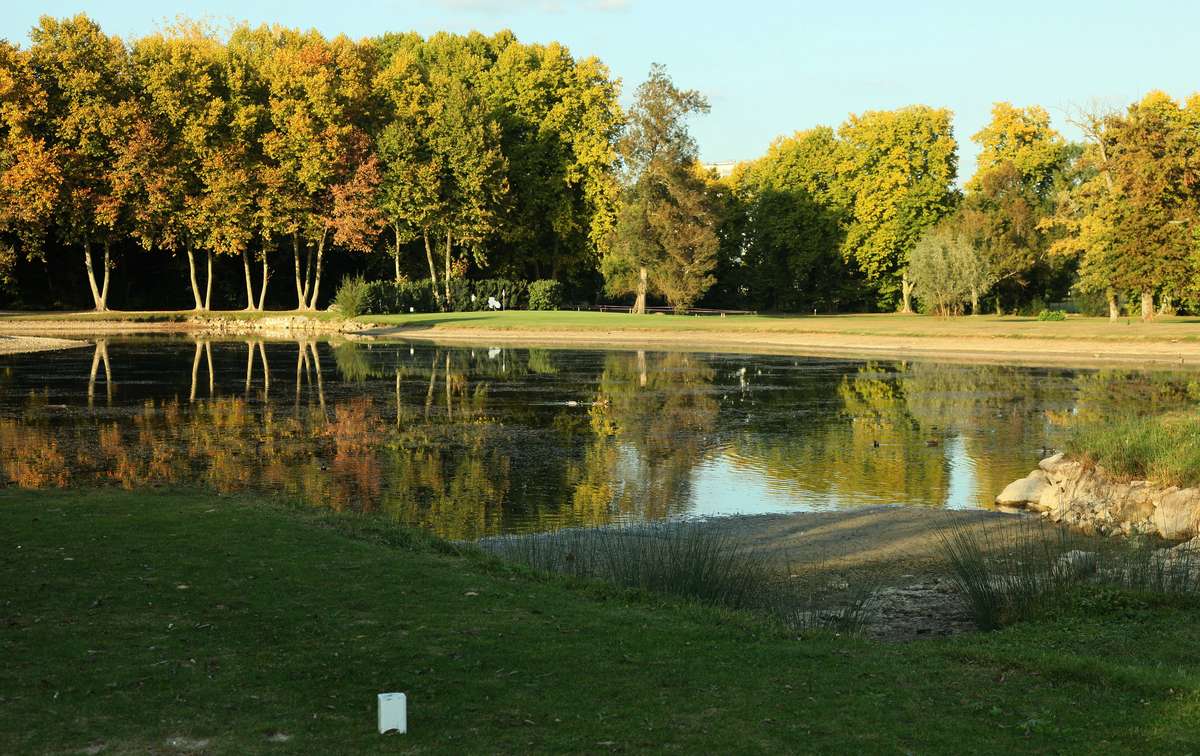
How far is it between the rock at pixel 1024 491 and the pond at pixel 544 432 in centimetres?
31

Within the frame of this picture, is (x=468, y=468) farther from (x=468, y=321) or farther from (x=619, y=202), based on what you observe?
(x=619, y=202)

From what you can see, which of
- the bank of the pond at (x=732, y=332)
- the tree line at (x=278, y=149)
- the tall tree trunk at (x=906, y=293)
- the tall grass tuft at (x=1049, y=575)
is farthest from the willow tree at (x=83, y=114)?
the tall grass tuft at (x=1049, y=575)

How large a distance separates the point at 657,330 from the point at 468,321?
1120 centimetres

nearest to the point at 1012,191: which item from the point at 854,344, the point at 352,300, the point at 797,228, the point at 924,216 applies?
the point at 924,216

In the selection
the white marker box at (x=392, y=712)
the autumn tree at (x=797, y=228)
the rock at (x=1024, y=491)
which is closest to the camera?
the white marker box at (x=392, y=712)

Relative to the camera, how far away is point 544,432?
2375 centimetres

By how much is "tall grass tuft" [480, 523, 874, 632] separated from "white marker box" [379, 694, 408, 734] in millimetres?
3784

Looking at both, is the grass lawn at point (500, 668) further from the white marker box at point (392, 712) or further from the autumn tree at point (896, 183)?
the autumn tree at point (896, 183)

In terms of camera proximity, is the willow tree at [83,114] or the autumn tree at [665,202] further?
the autumn tree at [665,202]

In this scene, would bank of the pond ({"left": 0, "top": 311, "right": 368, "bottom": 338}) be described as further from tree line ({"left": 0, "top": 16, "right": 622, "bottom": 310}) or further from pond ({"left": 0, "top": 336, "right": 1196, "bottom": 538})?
pond ({"left": 0, "top": 336, "right": 1196, "bottom": 538})

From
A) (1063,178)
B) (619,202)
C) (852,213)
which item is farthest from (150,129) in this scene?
(1063,178)

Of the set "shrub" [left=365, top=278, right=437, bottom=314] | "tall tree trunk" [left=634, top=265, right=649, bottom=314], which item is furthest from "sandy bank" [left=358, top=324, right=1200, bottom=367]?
"tall tree trunk" [left=634, top=265, right=649, bottom=314]

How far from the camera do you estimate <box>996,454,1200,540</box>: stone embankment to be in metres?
13.9

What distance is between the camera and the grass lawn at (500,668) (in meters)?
5.95
